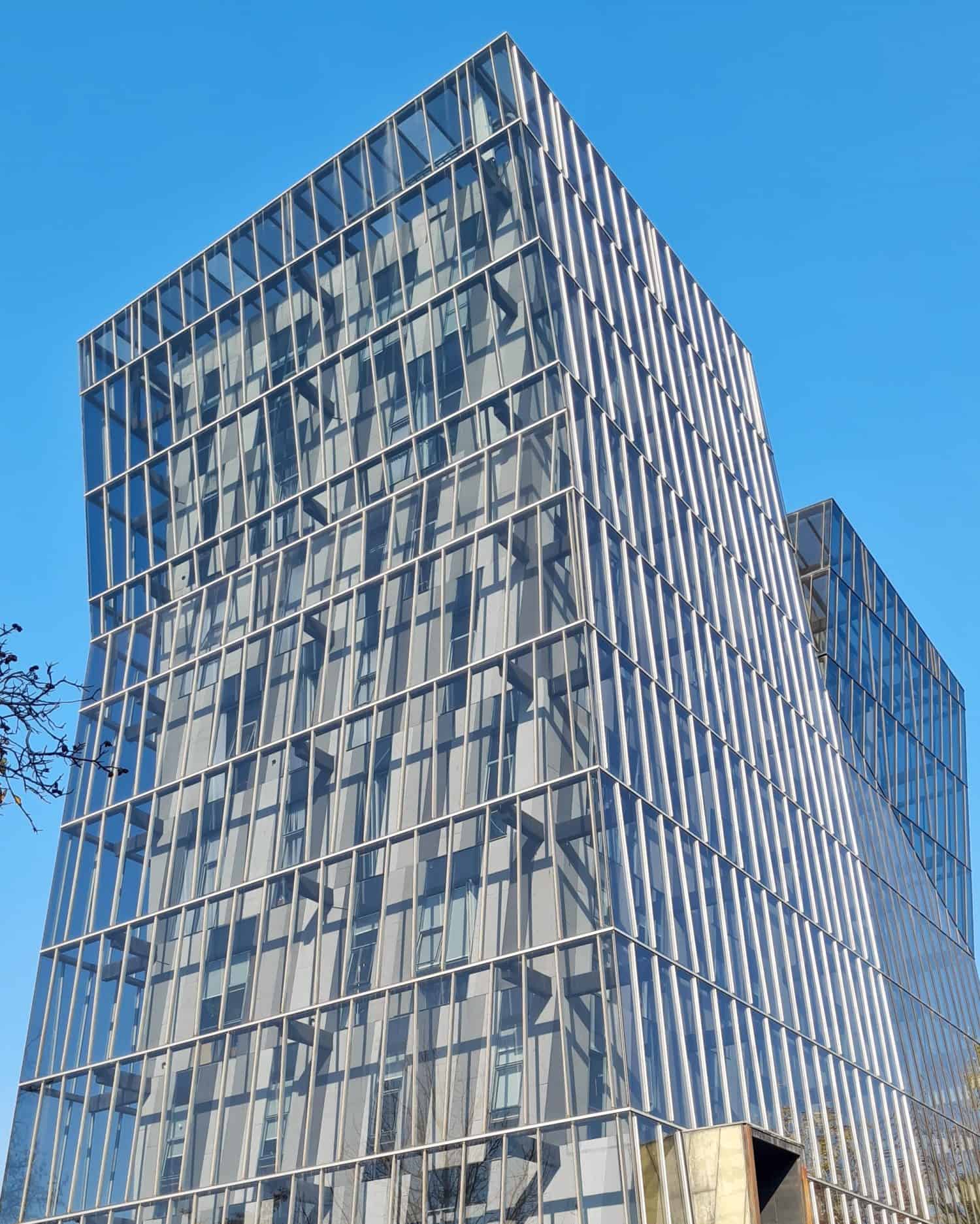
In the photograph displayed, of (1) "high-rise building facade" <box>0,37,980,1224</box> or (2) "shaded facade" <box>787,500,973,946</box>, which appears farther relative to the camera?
(2) "shaded facade" <box>787,500,973,946</box>

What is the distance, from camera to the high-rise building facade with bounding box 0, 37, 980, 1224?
35.8m

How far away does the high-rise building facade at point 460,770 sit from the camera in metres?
35.8

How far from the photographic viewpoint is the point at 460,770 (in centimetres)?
4000

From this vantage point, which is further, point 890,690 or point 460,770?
point 890,690

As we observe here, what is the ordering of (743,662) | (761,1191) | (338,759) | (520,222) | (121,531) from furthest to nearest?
(121,531), (743,662), (520,222), (338,759), (761,1191)

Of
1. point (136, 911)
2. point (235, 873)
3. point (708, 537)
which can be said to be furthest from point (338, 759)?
point (708, 537)

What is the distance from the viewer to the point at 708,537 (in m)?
51.7

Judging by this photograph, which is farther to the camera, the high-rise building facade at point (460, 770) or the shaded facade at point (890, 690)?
the shaded facade at point (890, 690)

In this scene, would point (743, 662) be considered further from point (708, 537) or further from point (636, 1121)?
point (636, 1121)

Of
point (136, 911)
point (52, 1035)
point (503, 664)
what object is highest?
point (503, 664)

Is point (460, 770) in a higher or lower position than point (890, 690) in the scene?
lower

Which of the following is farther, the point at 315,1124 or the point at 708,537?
the point at 708,537

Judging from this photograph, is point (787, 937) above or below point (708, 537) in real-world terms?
below

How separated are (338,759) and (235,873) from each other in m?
4.89
